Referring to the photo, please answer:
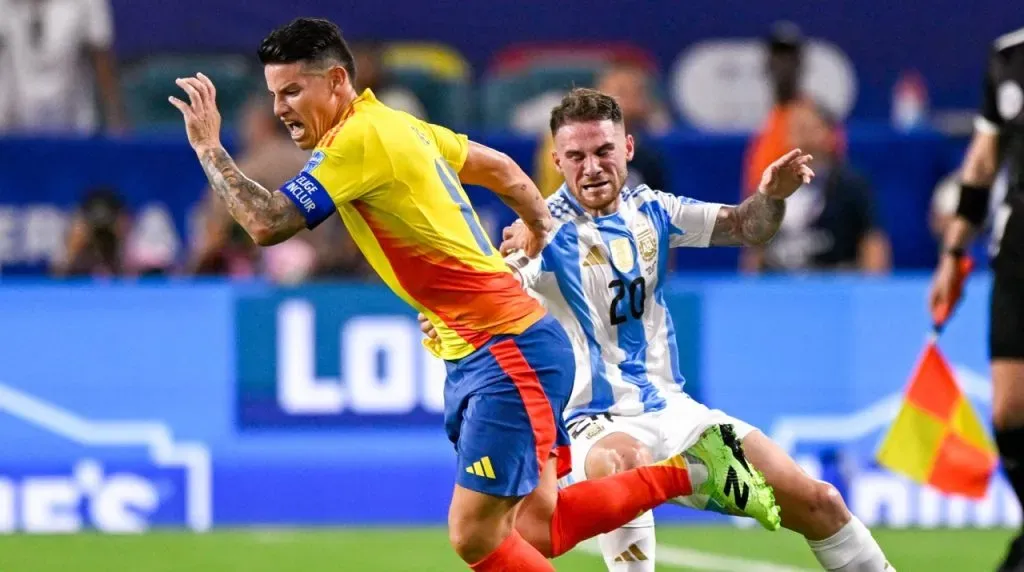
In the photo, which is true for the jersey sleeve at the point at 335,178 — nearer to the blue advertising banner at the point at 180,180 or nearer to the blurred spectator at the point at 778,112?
the blurred spectator at the point at 778,112

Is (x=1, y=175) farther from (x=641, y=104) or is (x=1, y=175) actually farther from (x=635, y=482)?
→ (x=635, y=482)

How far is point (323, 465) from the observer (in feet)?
33.0

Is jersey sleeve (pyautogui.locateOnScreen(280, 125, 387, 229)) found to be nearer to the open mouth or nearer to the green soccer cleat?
the open mouth

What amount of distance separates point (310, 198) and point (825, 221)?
623cm

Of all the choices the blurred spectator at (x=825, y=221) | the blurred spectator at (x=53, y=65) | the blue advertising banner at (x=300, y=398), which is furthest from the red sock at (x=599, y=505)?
the blurred spectator at (x=53, y=65)

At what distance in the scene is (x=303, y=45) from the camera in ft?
18.3

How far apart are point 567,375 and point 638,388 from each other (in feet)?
2.15

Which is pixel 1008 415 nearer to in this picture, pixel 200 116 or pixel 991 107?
pixel 991 107

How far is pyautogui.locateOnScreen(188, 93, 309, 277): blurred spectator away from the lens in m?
11.1

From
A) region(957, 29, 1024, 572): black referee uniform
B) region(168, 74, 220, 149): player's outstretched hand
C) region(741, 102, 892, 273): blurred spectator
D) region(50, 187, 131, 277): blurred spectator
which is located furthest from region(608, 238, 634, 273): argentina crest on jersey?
region(50, 187, 131, 277): blurred spectator

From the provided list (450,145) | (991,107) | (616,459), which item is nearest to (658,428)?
(616,459)

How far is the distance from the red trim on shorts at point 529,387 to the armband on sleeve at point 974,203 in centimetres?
187

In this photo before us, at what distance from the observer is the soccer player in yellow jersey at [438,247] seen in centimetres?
548

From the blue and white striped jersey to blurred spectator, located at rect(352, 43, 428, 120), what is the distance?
4803 millimetres
